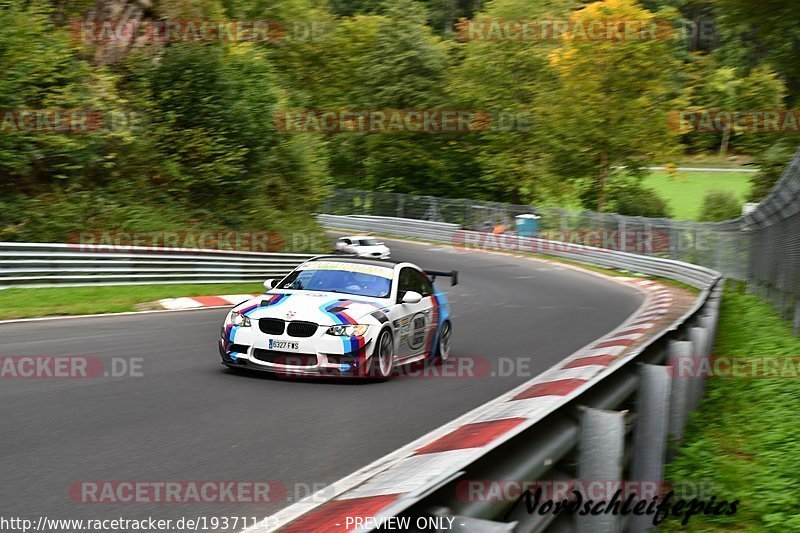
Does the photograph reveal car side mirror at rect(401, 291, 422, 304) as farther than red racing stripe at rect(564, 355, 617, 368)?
No

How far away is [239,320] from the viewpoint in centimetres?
1020

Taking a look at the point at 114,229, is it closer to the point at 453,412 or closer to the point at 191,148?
the point at 191,148

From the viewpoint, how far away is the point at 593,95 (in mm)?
51312

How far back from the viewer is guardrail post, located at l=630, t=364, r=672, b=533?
16.3 ft

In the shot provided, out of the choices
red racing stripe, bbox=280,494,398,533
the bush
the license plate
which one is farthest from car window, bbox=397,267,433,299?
the bush

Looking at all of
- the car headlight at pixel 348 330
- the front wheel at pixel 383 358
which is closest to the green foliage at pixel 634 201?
the front wheel at pixel 383 358

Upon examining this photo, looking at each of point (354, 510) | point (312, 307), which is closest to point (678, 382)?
point (354, 510)

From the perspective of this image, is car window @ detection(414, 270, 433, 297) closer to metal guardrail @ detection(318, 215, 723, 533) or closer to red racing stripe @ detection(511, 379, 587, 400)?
metal guardrail @ detection(318, 215, 723, 533)

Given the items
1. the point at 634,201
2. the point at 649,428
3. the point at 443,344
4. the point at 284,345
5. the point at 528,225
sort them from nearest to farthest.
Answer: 1. the point at 649,428
2. the point at 284,345
3. the point at 443,344
4. the point at 528,225
5. the point at 634,201

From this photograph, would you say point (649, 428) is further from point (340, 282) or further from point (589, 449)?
point (340, 282)

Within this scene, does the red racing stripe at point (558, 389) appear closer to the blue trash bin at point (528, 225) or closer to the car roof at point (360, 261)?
the car roof at point (360, 261)

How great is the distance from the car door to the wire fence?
16.5 ft

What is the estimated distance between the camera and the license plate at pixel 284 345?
9.96 meters

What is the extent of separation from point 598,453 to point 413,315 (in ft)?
25.7
